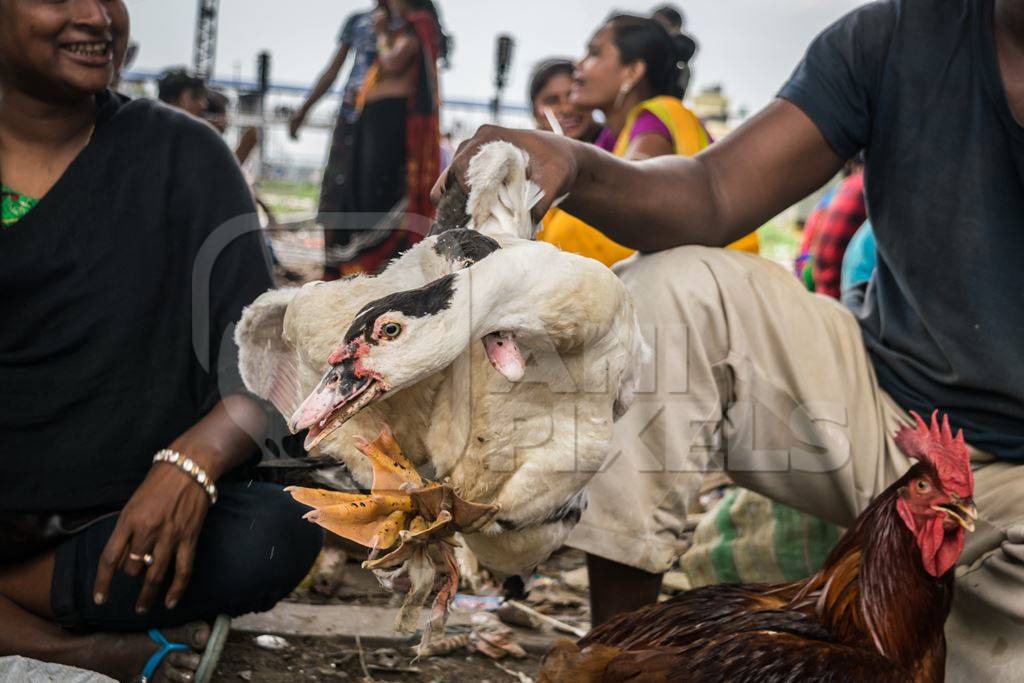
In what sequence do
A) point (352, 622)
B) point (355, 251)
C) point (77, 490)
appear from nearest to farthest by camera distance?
point (77, 490), point (352, 622), point (355, 251)

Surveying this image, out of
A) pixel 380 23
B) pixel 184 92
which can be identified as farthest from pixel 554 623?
pixel 184 92

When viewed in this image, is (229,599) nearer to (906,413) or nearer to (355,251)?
(906,413)

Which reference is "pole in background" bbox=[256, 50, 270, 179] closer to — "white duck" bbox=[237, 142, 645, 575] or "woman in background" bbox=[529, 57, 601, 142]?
"woman in background" bbox=[529, 57, 601, 142]

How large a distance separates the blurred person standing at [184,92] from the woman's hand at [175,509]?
205 inches

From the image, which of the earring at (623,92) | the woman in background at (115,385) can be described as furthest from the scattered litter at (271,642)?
the earring at (623,92)

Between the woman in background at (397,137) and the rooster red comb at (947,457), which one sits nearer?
the rooster red comb at (947,457)

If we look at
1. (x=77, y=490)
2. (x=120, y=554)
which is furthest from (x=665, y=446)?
(x=77, y=490)

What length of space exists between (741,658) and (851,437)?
736 mm

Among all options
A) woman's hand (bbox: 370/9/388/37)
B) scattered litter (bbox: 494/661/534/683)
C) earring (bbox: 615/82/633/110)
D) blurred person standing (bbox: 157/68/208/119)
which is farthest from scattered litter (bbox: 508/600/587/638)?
blurred person standing (bbox: 157/68/208/119)

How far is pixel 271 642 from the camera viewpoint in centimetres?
259

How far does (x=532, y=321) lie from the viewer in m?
1.37

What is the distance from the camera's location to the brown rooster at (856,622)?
67.6 inches

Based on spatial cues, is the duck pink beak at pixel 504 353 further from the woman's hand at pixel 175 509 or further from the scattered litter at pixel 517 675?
the scattered litter at pixel 517 675

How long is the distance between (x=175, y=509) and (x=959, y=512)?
161cm
